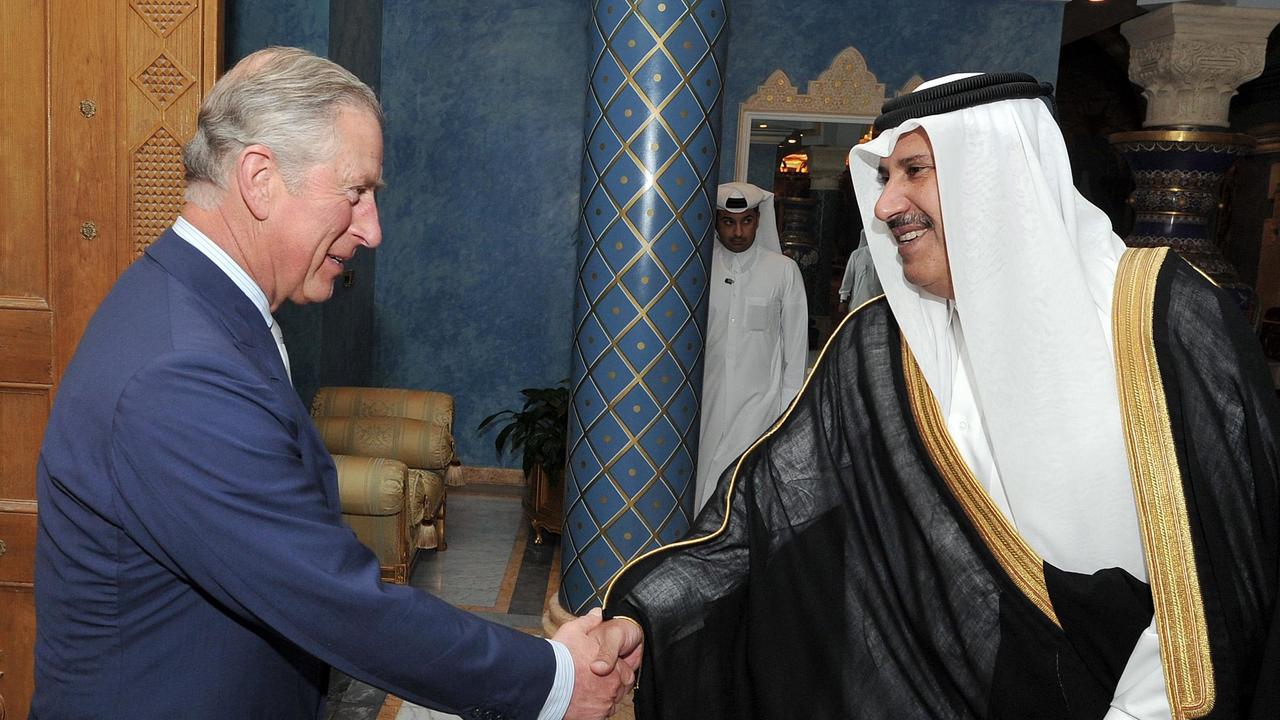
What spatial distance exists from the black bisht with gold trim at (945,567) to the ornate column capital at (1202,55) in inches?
238

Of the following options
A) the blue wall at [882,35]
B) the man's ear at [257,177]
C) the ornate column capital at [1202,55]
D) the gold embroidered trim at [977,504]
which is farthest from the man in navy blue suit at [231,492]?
the ornate column capital at [1202,55]

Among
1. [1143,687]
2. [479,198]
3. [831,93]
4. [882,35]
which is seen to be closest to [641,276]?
[1143,687]

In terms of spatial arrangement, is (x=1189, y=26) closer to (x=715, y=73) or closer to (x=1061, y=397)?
(x=715, y=73)

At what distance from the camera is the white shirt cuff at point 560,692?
1628 millimetres

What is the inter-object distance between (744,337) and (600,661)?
3816mm

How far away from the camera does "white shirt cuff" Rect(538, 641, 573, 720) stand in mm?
1628

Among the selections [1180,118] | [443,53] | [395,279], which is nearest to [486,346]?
[395,279]

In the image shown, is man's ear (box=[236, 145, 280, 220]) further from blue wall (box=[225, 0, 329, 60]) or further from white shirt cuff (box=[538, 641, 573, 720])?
blue wall (box=[225, 0, 329, 60])

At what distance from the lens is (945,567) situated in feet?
5.90

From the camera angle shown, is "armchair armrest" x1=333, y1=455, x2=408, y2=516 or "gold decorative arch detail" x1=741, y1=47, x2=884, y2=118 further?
"gold decorative arch detail" x1=741, y1=47, x2=884, y2=118

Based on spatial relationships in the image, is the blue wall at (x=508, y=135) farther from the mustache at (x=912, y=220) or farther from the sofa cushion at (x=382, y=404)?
the mustache at (x=912, y=220)

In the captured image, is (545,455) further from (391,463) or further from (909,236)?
(909,236)

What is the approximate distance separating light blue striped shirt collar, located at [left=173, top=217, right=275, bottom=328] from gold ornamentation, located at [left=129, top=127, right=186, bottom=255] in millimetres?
1925

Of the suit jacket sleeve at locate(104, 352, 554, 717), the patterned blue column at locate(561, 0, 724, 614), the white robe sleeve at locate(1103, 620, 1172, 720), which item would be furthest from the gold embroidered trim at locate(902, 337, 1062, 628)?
the patterned blue column at locate(561, 0, 724, 614)
